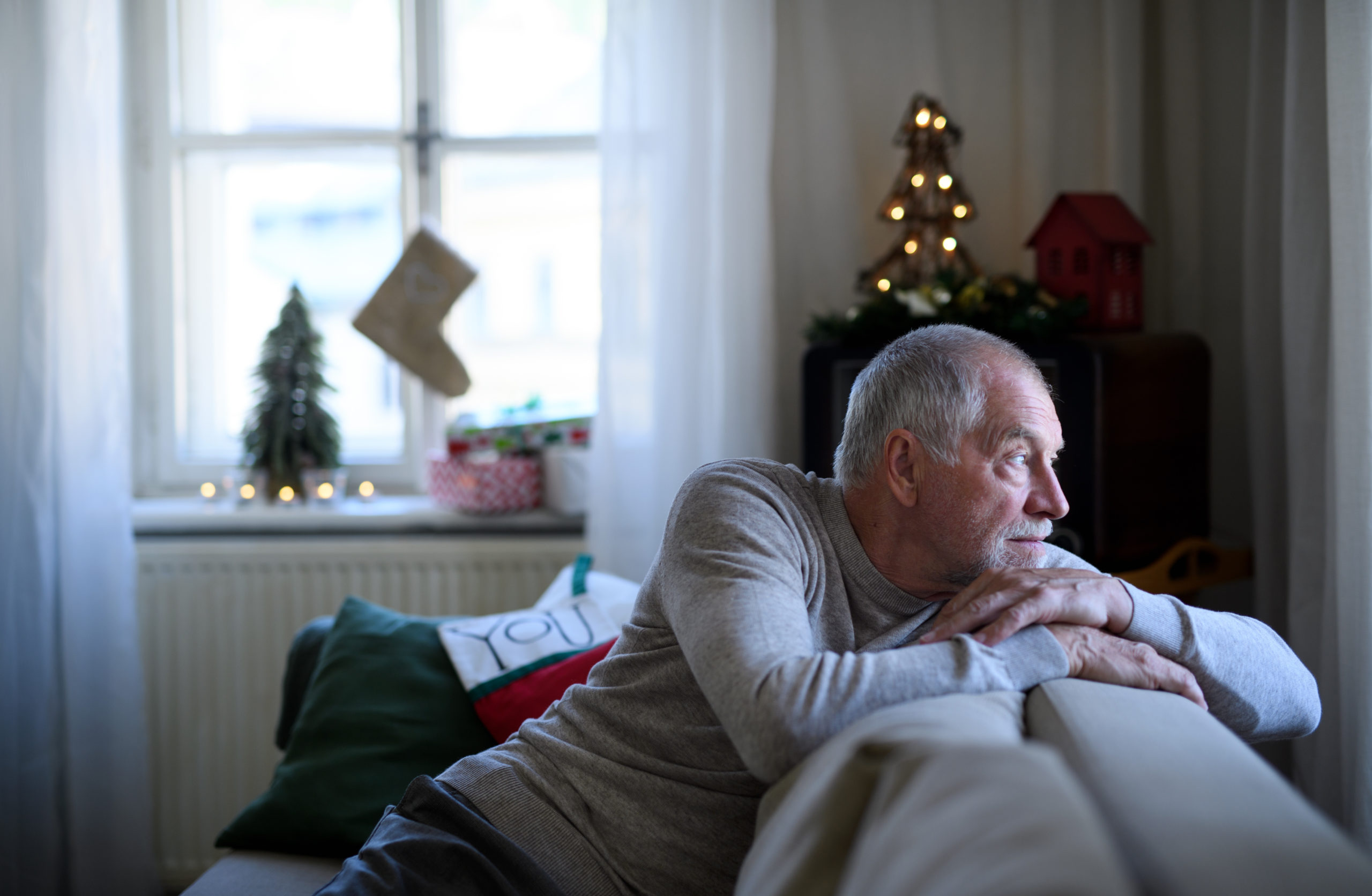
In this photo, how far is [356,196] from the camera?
278cm

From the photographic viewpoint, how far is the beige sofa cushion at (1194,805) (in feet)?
1.90

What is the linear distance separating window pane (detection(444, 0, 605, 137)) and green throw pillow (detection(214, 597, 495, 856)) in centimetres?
155

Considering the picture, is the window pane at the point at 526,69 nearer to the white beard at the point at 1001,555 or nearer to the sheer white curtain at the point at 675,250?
the sheer white curtain at the point at 675,250

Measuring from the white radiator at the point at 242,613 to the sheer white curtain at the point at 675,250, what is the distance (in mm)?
317

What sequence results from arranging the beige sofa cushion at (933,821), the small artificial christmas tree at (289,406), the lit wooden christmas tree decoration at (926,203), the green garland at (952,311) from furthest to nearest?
the small artificial christmas tree at (289,406)
the lit wooden christmas tree decoration at (926,203)
the green garland at (952,311)
the beige sofa cushion at (933,821)

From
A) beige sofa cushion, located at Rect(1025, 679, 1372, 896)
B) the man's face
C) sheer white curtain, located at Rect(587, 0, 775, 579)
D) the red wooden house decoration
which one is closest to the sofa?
beige sofa cushion, located at Rect(1025, 679, 1372, 896)

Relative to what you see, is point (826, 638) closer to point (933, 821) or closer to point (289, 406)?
point (933, 821)

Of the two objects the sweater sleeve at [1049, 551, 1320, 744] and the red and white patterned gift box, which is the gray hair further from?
the red and white patterned gift box

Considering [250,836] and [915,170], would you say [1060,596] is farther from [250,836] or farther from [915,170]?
[915,170]

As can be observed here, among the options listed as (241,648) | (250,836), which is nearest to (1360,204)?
(250,836)

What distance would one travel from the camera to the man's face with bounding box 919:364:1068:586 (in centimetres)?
118

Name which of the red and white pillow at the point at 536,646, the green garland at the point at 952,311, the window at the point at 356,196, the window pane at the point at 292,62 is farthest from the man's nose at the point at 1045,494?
the window pane at the point at 292,62

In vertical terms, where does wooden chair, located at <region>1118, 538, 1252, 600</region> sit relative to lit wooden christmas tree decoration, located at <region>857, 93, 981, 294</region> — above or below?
below

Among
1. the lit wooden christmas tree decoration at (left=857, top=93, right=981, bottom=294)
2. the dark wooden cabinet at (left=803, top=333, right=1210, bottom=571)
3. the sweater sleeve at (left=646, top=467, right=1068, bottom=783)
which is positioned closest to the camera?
the sweater sleeve at (left=646, top=467, right=1068, bottom=783)
